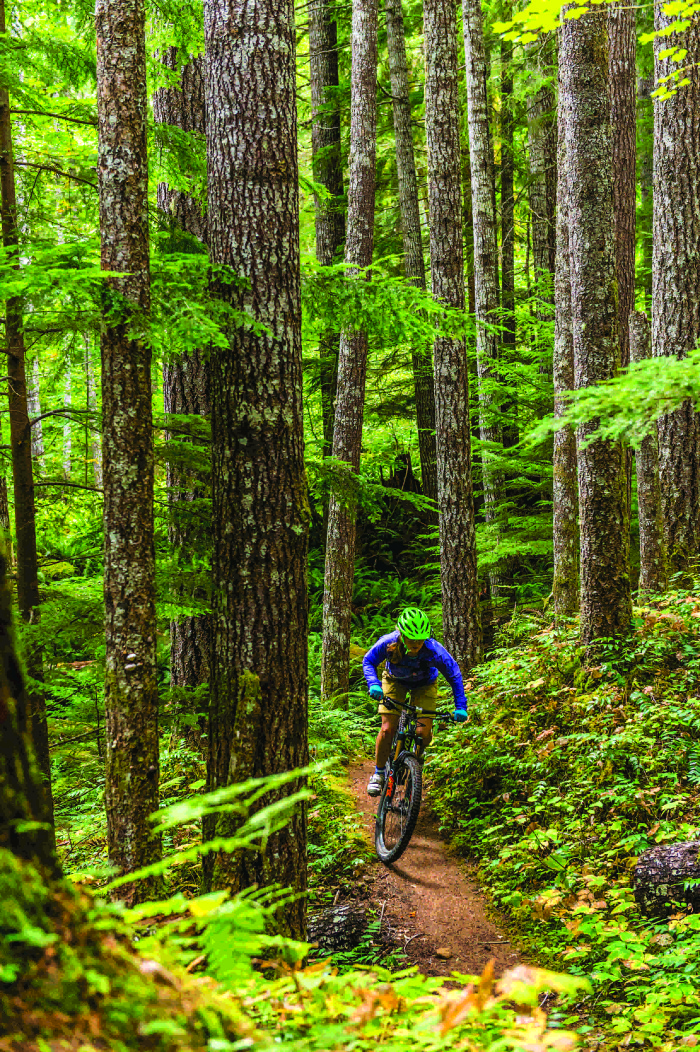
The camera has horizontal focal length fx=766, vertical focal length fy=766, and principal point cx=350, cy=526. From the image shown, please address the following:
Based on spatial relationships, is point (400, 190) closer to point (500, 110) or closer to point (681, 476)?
point (500, 110)

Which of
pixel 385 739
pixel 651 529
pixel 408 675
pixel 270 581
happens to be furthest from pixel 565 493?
pixel 270 581

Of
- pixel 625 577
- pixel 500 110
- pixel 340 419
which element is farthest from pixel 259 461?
pixel 500 110

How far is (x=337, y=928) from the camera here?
20.4 ft

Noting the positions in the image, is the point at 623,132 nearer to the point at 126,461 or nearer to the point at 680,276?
the point at 680,276

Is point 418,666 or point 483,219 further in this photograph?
point 483,219

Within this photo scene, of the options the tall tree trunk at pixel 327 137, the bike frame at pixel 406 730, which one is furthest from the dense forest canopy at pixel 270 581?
the tall tree trunk at pixel 327 137

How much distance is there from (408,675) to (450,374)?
554cm

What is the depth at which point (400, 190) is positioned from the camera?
1831 centimetres

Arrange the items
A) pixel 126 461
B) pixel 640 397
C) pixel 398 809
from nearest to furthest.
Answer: pixel 640 397 → pixel 126 461 → pixel 398 809

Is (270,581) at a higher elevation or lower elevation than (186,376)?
lower

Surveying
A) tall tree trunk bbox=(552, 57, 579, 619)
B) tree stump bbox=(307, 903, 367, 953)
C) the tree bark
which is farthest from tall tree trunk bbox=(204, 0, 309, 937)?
tall tree trunk bbox=(552, 57, 579, 619)

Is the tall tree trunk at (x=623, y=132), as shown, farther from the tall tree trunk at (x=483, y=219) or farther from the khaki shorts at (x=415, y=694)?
the khaki shorts at (x=415, y=694)

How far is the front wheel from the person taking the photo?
7.39 metres

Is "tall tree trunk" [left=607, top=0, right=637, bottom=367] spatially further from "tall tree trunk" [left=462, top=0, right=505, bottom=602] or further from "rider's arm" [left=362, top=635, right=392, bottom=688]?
"rider's arm" [left=362, top=635, right=392, bottom=688]
